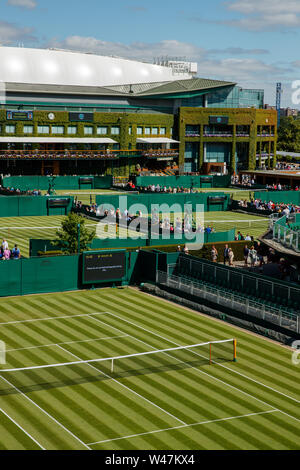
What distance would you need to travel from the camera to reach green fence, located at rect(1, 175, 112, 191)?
8269 cm

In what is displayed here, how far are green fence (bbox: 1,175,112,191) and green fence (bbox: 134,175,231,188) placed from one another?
5.33 m

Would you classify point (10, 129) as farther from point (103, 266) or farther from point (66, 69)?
point (103, 266)

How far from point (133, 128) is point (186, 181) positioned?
2235cm

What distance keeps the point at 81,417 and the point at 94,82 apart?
109 metres

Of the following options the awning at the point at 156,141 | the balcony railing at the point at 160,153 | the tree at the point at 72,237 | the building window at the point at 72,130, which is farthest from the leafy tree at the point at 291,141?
the tree at the point at 72,237

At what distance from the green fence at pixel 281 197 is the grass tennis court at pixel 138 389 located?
50.0m

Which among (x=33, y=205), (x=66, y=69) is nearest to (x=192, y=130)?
(x=66, y=69)

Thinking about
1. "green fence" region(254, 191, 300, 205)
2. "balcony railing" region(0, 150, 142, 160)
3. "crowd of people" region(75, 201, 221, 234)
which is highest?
"balcony railing" region(0, 150, 142, 160)

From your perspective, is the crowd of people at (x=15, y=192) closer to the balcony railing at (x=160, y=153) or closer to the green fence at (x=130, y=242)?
the green fence at (x=130, y=242)

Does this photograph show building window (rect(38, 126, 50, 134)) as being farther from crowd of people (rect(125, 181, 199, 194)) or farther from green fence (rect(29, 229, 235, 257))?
green fence (rect(29, 229, 235, 257))

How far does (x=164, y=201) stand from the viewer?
74.3 metres

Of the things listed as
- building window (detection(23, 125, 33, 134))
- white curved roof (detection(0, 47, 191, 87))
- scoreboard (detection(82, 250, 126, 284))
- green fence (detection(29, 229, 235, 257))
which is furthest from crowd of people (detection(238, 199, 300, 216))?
white curved roof (detection(0, 47, 191, 87))
